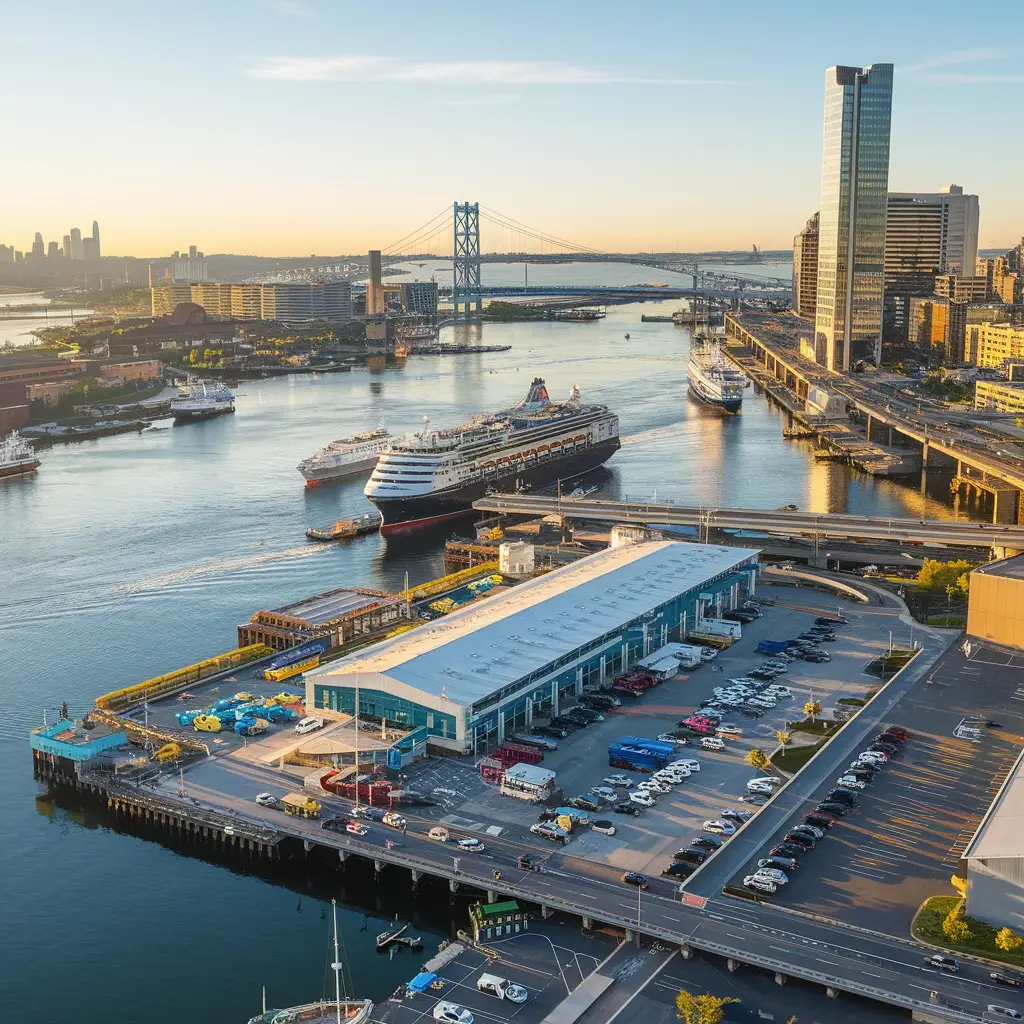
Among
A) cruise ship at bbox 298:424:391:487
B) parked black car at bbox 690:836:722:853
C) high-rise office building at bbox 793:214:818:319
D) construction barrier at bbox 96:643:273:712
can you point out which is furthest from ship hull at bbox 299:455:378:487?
high-rise office building at bbox 793:214:818:319

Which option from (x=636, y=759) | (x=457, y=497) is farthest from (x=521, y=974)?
(x=457, y=497)

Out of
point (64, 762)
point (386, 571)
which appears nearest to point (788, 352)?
point (386, 571)

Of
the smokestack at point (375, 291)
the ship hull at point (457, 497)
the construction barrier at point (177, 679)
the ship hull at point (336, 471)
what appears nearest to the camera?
the construction barrier at point (177, 679)

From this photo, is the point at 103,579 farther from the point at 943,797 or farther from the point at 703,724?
the point at 943,797

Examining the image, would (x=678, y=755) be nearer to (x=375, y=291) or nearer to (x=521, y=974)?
(x=521, y=974)

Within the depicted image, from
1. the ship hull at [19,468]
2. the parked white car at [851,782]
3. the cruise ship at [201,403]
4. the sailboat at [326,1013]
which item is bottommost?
the sailboat at [326,1013]

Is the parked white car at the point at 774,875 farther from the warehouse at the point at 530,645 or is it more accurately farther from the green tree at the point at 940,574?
the green tree at the point at 940,574

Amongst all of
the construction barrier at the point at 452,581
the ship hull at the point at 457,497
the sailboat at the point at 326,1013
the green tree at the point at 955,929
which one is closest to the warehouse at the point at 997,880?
the green tree at the point at 955,929
